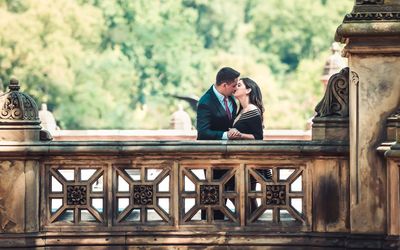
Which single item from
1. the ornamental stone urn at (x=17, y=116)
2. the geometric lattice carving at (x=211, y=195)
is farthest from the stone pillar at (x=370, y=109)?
the ornamental stone urn at (x=17, y=116)

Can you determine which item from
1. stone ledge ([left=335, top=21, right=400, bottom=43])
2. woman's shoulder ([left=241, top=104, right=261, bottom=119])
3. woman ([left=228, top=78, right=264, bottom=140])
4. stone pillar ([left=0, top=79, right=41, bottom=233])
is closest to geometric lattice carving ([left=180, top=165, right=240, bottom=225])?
woman ([left=228, top=78, right=264, bottom=140])

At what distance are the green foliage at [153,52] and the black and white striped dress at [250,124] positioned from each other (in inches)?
2454

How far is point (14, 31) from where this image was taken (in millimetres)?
79125

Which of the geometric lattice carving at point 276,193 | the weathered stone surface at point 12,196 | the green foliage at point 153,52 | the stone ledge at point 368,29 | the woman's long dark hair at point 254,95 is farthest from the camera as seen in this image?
the green foliage at point 153,52

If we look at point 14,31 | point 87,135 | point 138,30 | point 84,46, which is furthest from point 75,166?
point 138,30

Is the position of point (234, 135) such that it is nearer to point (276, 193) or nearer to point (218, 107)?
point (218, 107)

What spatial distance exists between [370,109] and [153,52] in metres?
81.9

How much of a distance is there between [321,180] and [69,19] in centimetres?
6944

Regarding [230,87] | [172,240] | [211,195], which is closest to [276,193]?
[211,195]

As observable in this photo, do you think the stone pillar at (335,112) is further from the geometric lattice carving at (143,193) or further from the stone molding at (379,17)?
the geometric lattice carving at (143,193)

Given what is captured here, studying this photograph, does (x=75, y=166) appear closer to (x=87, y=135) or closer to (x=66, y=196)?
(x=66, y=196)

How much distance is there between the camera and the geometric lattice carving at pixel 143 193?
46.5ft

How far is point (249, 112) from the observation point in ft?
49.0

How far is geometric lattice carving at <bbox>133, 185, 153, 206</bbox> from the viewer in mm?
14172
